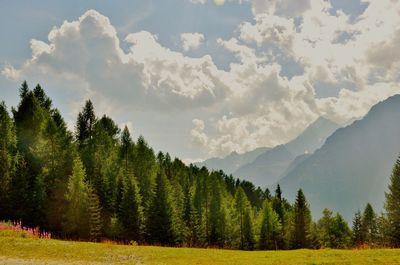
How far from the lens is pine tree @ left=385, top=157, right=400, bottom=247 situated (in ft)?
213

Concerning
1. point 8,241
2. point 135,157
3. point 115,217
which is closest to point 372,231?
point 135,157

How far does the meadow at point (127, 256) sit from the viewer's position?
25.4 metres

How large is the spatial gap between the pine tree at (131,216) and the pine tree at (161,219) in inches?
93.0

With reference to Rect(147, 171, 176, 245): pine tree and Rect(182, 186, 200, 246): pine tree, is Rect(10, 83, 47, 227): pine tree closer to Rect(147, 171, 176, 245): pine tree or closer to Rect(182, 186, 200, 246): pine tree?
Rect(147, 171, 176, 245): pine tree

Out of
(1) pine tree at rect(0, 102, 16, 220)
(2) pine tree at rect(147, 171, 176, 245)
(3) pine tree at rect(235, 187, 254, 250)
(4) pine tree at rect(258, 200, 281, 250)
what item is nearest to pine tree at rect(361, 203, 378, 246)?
(4) pine tree at rect(258, 200, 281, 250)

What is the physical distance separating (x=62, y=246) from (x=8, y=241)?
4422 millimetres

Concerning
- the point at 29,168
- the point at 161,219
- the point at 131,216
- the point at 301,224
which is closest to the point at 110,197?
the point at 131,216

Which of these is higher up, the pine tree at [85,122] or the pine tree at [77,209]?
the pine tree at [85,122]

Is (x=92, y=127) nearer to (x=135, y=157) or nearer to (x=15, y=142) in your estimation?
(x=135, y=157)

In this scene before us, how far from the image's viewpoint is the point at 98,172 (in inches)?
2879

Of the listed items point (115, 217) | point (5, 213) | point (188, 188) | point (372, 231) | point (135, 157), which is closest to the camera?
point (5, 213)

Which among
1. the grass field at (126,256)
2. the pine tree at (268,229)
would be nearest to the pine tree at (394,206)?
the pine tree at (268,229)

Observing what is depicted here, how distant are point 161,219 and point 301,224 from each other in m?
42.1

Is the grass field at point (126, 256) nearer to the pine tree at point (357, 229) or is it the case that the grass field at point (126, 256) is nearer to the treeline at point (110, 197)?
the treeline at point (110, 197)
